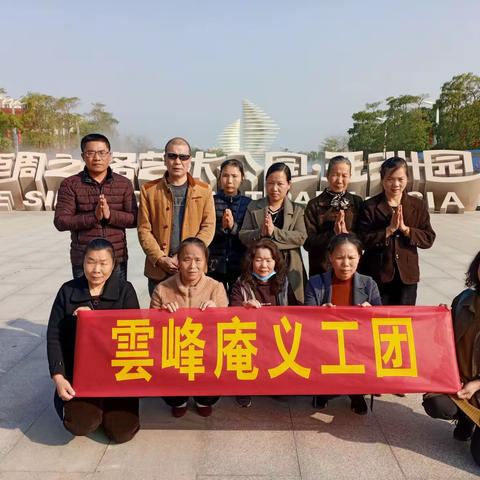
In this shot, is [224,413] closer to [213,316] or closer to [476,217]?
[213,316]

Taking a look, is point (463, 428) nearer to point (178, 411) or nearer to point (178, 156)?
point (178, 411)

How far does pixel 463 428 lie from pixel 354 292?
3.10ft

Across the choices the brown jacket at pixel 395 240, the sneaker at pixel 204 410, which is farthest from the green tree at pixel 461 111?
the sneaker at pixel 204 410

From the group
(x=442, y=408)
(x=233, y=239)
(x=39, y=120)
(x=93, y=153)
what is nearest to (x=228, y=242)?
(x=233, y=239)

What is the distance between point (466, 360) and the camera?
2361 mm

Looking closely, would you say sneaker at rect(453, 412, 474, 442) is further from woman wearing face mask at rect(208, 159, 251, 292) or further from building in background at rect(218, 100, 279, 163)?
building in background at rect(218, 100, 279, 163)

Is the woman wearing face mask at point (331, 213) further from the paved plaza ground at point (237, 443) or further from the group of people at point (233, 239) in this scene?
the paved plaza ground at point (237, 443)

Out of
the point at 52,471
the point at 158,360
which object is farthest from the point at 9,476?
the point at 158,360

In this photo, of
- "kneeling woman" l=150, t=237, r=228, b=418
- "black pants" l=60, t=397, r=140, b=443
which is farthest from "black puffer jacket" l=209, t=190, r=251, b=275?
"black pants" l=60, t=397, r=140, b=443

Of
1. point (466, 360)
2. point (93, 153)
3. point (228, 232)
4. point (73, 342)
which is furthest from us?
point (228, 232)

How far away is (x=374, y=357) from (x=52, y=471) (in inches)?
70.3

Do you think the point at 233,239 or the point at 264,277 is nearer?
the point at 264,277

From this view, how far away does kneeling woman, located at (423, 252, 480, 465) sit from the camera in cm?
230

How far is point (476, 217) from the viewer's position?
1265 centimetres
